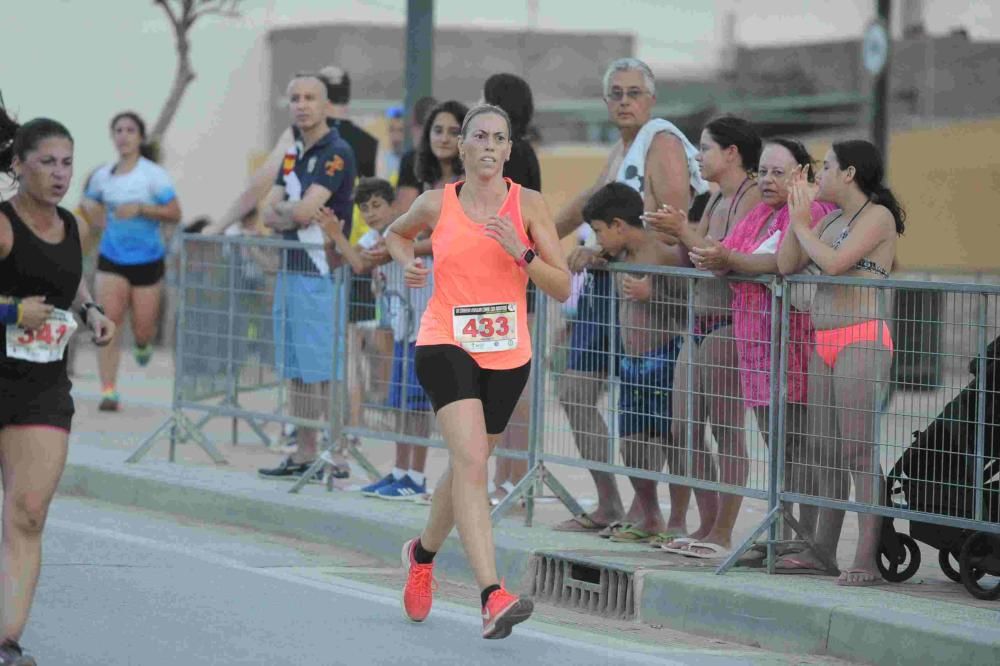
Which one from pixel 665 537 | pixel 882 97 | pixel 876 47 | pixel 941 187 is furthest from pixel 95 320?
pixel 941 187

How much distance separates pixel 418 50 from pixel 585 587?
621 centimetres

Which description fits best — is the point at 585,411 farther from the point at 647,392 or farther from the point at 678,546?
the point at 678,546

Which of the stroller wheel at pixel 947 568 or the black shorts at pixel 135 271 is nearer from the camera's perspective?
the stroller wheel at pixel 947 568

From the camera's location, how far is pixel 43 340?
6.08m

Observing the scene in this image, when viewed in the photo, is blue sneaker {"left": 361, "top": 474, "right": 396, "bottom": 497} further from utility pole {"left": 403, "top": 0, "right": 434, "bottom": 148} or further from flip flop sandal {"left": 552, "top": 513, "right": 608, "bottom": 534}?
utility pole {"left": 403, "top": 0, "right": 434, "bottom": 148}

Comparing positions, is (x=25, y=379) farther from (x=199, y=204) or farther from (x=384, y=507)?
(x=199, y=204)

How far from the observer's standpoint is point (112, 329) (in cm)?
645

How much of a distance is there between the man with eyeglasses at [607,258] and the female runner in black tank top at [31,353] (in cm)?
306

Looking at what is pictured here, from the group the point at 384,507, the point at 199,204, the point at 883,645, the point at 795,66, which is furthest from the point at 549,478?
the point at 795,66

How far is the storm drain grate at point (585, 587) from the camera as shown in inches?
307

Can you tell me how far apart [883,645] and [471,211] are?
90.0 inches

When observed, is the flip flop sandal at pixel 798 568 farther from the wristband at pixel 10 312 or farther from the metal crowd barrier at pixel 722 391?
the wristband at pixel 10 312

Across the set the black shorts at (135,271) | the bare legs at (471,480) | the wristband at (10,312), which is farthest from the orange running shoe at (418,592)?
the black shorts at (135,271)

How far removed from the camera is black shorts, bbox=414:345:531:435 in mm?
7027
